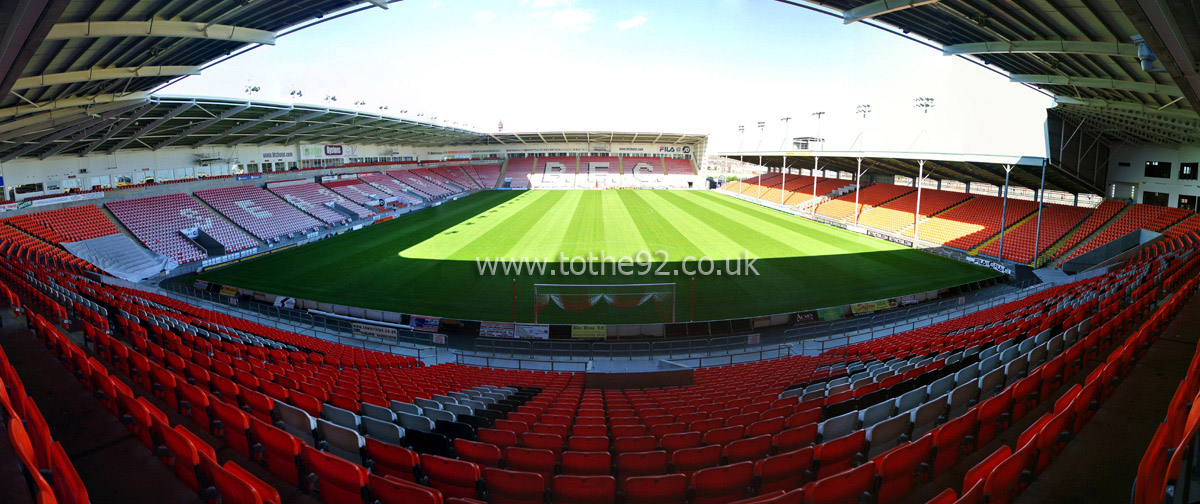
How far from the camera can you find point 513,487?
450 centimetres

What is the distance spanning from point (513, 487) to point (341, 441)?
1987 mm

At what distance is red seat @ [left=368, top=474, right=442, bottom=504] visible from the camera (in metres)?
3.69

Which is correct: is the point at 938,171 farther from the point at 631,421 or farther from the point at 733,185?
the point at 631,421

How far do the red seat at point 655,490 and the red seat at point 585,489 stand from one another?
157 millimetres

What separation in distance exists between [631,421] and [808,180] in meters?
55.5

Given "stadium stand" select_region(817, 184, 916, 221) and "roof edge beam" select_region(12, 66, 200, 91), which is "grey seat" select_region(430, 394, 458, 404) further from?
"stadium stand" select_region(817, 184, 916, 221)

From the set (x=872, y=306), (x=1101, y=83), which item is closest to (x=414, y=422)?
(x=872, y=306)

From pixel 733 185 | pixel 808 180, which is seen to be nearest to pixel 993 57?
pixel 808 180

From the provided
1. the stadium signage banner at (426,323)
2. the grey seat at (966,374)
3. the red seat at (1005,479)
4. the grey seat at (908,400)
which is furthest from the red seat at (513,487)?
the stadium signage banner at (426,323)

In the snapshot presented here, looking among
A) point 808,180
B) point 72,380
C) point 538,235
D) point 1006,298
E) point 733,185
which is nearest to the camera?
point 72,380

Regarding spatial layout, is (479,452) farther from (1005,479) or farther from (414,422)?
(1005,479)

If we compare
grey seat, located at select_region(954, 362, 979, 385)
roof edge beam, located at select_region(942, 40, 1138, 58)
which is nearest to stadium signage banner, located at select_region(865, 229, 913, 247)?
roof edge beam, located at select_region(942, 40, 1138, 58)

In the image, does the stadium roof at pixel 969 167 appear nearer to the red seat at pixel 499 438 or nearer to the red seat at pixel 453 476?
the red seat at pixel 499 438

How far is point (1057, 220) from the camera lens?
31.3 meters
